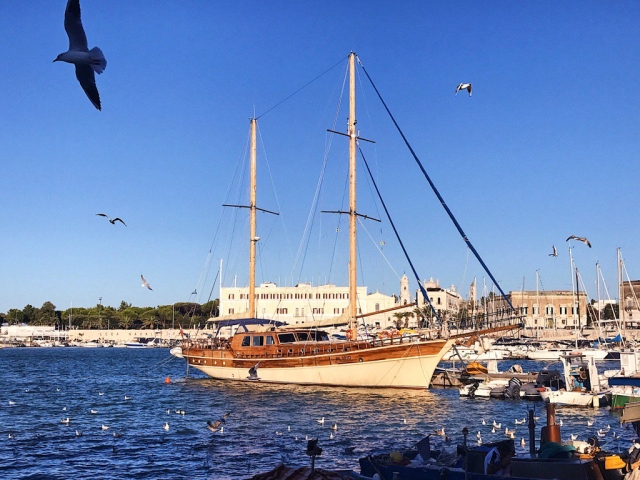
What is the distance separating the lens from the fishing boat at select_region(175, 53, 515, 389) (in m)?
39.1

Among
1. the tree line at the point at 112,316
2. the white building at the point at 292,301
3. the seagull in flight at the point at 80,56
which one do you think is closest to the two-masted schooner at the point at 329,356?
the seagull in flight at the point at 80,56

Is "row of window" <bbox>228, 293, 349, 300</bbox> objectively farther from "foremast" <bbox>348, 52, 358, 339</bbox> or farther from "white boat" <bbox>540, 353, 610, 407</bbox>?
"white boat" <bbox>540, 353, 610, 407</bbox>

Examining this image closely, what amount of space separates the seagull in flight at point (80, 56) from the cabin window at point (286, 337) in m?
32.6

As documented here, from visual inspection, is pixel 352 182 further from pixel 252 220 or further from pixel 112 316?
pixel 112 316

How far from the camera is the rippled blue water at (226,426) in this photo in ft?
66.6

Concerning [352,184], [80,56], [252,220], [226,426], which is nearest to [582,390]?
[226,426]

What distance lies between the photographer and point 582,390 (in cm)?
3456

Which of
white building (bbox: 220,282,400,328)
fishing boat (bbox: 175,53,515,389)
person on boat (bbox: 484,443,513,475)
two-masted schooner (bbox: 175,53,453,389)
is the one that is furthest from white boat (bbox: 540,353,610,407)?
white building (bbox: 220,282,400,328)

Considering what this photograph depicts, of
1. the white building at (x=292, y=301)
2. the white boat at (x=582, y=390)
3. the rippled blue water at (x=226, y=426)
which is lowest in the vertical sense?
the rippled blue water at (x=226, y=426)

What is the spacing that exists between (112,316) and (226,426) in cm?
16657

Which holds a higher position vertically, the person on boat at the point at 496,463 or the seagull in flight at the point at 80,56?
the seagull in flight at the point at 80,56

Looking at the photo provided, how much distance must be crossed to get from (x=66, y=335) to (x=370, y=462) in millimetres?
174906

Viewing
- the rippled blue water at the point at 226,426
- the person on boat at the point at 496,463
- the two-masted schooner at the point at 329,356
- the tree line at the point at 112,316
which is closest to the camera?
the person on boat at the point at 496,463

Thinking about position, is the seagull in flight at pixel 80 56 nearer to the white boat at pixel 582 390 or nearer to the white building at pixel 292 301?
the white boat at pixel 582 390
